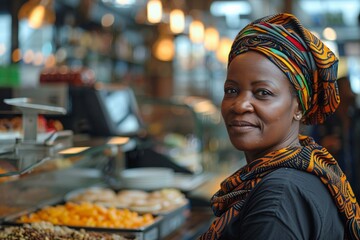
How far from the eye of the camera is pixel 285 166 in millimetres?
1518

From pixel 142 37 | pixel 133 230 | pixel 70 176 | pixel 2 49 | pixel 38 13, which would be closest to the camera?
pixel 133 230

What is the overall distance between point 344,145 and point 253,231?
11.4 ft

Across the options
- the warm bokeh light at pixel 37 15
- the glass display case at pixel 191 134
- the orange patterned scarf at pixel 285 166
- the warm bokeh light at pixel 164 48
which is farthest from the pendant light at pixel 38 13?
the orange patterned scarf at pixel 285 166

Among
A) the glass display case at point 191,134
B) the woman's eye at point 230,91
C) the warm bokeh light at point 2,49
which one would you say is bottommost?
the glass display case at point 191,134

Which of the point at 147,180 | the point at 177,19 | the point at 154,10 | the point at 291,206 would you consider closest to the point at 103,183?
the point at 147,180

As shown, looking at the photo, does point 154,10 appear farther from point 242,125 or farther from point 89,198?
point 242,125

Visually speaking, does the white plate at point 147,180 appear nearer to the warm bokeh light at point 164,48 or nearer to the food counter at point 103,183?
the food counter at point 103,183

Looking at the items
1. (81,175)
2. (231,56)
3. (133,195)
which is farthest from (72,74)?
(231,56)

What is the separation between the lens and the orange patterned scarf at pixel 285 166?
1519 mm

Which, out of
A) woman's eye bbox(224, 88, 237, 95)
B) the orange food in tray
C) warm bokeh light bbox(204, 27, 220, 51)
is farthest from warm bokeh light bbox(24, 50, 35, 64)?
woman's eye bbox(224, 88, 237, 95)

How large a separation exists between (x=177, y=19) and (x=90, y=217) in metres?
3.10

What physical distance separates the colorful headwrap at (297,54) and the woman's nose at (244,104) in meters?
0.12

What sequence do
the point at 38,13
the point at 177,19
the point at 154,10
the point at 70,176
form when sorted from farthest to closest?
the point at 177,19, the point at 154,10, the point at 38,13, the point at 70,176

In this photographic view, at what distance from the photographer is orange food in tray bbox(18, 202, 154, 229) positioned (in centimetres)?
258
